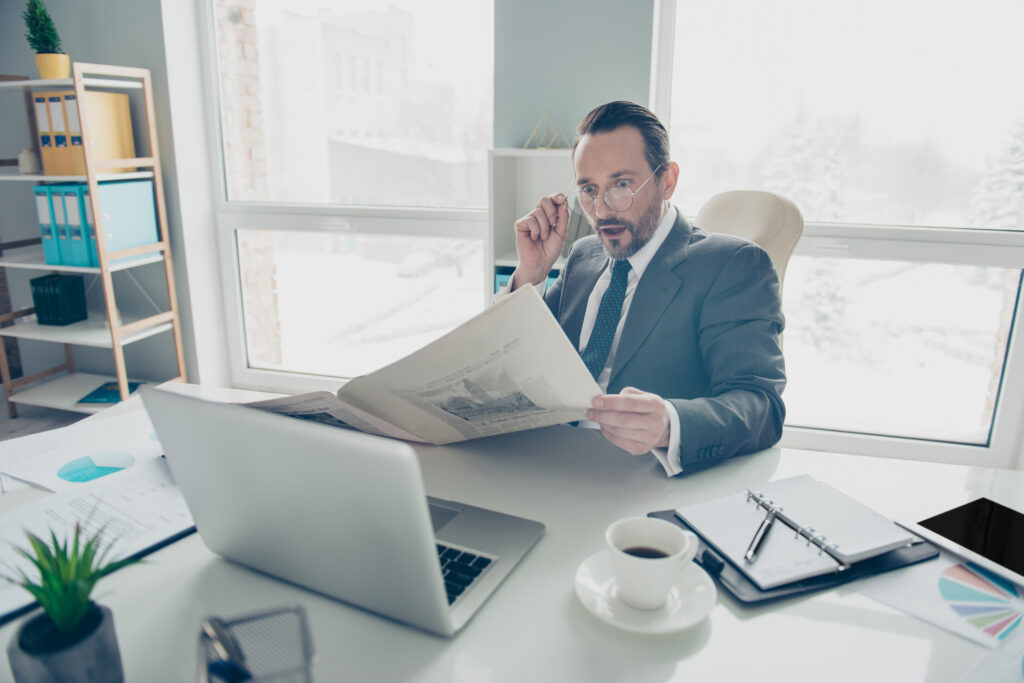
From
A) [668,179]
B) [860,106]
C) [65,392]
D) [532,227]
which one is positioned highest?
[860,106]

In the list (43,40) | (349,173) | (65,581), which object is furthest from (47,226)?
(65,581)

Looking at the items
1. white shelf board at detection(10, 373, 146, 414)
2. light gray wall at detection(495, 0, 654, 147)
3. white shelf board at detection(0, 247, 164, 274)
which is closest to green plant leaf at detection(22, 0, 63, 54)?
→ white shelf board at detection(0, 247, 164, 274)

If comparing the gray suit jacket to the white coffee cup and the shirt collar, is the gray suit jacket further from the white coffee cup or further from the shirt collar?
the white coffee cup

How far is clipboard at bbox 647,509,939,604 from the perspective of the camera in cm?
75

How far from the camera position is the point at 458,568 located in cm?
80

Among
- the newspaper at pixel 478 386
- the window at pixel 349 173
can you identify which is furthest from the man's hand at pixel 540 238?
the window at pixel 349 173

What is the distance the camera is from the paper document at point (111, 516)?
837 millimetres

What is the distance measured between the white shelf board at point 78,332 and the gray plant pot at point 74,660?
259cm

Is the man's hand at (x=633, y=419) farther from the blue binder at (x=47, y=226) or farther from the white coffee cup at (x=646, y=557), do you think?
the blue binder at (x=47, y=226)

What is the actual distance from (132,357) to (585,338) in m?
2.71

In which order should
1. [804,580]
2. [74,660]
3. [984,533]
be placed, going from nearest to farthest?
1. [74,660]
2. [804,580]
3. [984,533]

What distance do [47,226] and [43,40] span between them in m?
0.72

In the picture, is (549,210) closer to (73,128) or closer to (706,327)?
(706,327)

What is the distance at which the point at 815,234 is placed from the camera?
8.31ft
